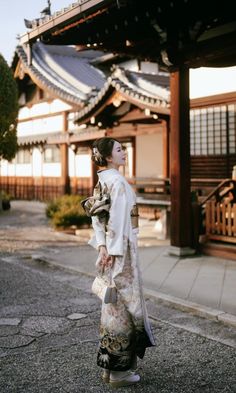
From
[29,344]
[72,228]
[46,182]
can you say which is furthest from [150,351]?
[46,182]

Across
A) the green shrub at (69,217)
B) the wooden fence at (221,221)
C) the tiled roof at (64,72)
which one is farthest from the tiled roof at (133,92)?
the tiled roof at (64,72)

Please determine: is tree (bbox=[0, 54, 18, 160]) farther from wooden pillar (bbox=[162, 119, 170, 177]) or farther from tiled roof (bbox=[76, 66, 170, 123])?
wooden pillar (bbox=[162, 119, 170, 177])

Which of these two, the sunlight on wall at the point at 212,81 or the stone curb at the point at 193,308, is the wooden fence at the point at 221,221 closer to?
the stone curb at the point at 193,308

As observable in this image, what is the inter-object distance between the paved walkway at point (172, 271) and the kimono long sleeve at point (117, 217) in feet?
7.25

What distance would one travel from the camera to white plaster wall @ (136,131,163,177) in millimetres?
16969

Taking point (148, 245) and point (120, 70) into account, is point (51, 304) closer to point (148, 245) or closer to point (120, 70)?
point (148, 245)

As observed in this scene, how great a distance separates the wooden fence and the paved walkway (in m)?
0.53

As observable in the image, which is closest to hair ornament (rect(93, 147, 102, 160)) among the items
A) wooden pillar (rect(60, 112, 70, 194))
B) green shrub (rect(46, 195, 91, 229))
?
green shrub (rect(46, 195, 91, 229))

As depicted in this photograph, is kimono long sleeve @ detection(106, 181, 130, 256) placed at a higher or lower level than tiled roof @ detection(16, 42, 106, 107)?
lower

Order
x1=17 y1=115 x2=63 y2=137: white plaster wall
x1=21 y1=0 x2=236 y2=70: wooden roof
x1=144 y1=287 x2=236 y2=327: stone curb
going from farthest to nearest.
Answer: x1=17 y1=115 x2=63 y2=137: white plaster wall → x1=21 y1=0 x2=236 y2=70: wooden roof → x1=144 y1=287 x2=236 y2=327: stone curb

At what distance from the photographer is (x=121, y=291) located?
3.73 m

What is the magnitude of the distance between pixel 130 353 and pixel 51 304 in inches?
104

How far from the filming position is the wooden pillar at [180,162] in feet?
28.9

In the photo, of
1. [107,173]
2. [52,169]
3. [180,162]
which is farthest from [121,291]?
[52,169]
